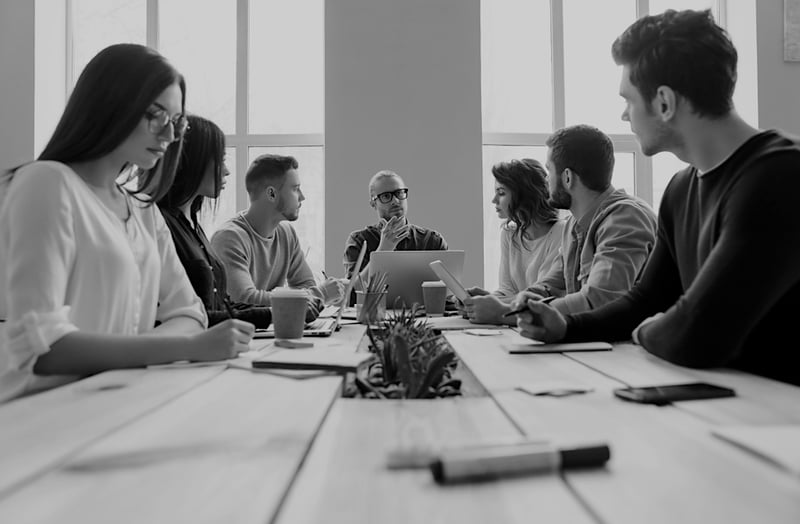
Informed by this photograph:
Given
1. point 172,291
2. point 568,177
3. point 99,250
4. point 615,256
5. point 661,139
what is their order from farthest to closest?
point 568,177
point 615,256
point 172,291
point 661,139
point 99,250

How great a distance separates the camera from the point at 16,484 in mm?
548

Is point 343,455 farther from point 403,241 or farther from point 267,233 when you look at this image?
point 403,241

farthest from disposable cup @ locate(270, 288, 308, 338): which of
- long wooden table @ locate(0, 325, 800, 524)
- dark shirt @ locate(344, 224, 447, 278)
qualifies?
dark shirt @ locate(344, 224, 447, 278)

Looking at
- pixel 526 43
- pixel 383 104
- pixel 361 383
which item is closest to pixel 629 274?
pixel 361 383

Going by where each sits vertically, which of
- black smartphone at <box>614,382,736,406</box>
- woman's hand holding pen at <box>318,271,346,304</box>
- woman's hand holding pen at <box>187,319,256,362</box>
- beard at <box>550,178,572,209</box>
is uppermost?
beard at <box>550,178,572,209</box>

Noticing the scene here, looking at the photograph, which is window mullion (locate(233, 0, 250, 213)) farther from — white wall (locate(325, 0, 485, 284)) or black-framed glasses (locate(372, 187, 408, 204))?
black-framed glasses (locate(372, 187, 408, 204))

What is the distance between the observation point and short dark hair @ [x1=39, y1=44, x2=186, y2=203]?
1406 mm

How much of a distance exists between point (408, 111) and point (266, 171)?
7.20ft

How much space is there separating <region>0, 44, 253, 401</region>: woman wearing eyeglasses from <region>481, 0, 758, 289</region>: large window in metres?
4.14

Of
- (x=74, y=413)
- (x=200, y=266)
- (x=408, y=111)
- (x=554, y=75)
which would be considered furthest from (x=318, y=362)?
(x=554, y=75)

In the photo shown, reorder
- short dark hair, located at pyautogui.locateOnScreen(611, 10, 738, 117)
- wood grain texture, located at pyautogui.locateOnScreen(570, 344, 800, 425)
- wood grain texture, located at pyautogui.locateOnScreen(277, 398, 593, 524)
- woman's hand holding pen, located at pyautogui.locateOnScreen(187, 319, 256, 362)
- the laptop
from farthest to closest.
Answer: the laptop → short dark hair, located at pyautogui.locateOnScreen(611, 10, 738, 117) → woman's hand holding pen, located at pyautogui.locateOnScreen(187, 319, 256, 362) → wood grain texture, located at pyautogui.locateOnScreen(570, 344, 800, 425) → wood grain texture, located at pyautogui.locateOnScreen(277, 398, 593, 524)

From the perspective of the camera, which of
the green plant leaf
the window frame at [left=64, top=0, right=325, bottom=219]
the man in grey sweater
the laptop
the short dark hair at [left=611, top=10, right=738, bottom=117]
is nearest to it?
the green plant leaf

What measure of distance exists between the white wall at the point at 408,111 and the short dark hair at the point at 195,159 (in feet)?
9.47

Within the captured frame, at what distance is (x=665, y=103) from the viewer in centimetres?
153
